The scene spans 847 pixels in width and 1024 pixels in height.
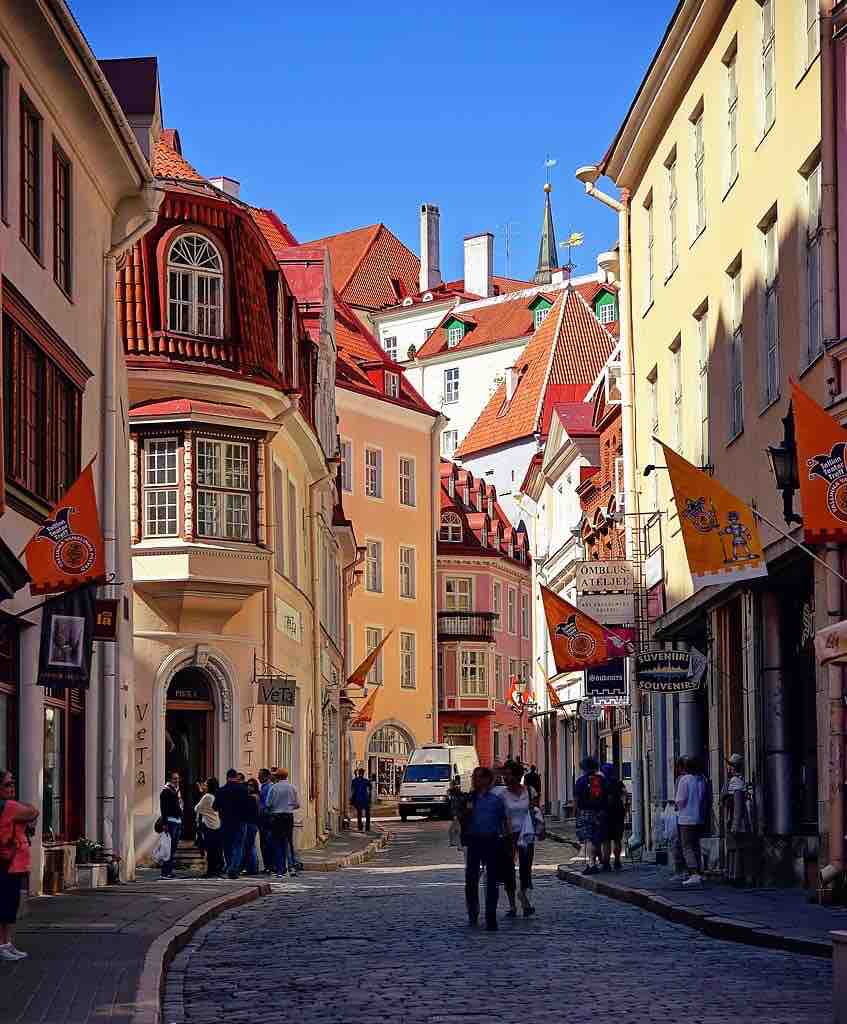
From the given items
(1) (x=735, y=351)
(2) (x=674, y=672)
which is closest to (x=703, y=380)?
(1) (x=735, y=351)

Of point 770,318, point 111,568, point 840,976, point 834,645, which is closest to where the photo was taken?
point 840,976

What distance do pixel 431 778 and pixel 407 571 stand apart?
13.5m

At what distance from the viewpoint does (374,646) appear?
74.9 metres

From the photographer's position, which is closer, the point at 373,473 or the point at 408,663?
the point at 373,473

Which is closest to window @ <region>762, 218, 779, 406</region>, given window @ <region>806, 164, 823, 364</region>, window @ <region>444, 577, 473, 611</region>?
window @ <region>806, 164, 823, 364</region>

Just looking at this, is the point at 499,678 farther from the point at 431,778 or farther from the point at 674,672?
the point at 674,672

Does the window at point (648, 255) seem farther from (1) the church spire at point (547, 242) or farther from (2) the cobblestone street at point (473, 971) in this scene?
(1) the church spire at point (547, 242)

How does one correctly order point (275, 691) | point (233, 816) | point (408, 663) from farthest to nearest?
1. point (408, 663)
2. point (275, 691)
3. point (233, 816)

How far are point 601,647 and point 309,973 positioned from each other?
15356mm

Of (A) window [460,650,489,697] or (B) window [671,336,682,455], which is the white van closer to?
(A) window [460,650,489,697]

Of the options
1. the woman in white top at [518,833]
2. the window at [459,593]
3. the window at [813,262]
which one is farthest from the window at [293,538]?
the window at [459,593]

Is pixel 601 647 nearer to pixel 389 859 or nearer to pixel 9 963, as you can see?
pixel 389 859

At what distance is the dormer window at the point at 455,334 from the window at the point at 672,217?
83627 mm

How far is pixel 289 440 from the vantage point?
128 feet
